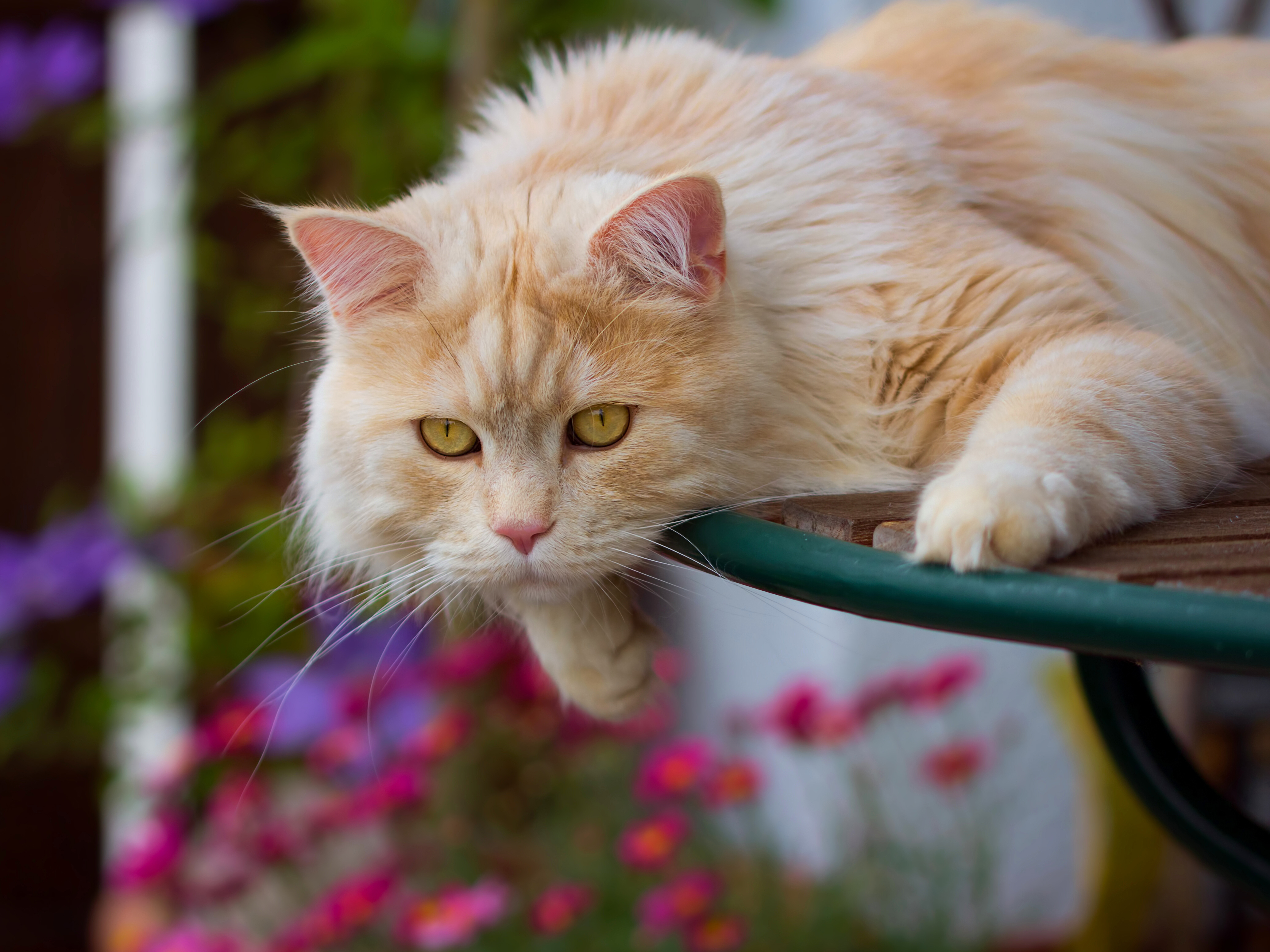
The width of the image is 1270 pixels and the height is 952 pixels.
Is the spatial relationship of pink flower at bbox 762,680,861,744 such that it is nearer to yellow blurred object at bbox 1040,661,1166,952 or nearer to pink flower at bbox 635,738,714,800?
pink flower at bbox 635,738,714,800

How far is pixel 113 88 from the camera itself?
2879 millimetres

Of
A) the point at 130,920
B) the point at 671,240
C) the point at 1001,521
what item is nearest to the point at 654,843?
the point at 671,240

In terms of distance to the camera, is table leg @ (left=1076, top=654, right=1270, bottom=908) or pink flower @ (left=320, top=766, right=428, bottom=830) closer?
table leg @ (left=1076, top=654, right=1270, bottom=908)

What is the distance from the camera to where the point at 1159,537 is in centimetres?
70

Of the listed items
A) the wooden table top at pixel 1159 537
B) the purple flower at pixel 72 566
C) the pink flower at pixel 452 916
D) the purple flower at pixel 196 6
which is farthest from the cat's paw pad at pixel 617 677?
the purple flower at pixel 196 6

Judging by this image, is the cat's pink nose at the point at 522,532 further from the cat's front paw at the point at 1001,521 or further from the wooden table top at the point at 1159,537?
the cat's front paw at the point at 1001,521

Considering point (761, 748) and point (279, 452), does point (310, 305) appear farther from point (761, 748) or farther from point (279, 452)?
point (761, 748)

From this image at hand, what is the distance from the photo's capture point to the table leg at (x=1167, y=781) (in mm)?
1000

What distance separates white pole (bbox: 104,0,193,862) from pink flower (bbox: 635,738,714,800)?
0.92 meters

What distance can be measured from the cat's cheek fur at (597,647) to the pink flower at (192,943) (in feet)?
2.92

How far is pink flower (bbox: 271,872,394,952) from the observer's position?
5.01 ft

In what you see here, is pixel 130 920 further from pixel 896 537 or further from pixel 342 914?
pixel 896 537

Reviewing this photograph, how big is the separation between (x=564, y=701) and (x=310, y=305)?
44cm

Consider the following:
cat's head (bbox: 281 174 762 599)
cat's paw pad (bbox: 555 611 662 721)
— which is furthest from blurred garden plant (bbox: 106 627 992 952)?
cat's head (bbox: 281 174 762 599)
